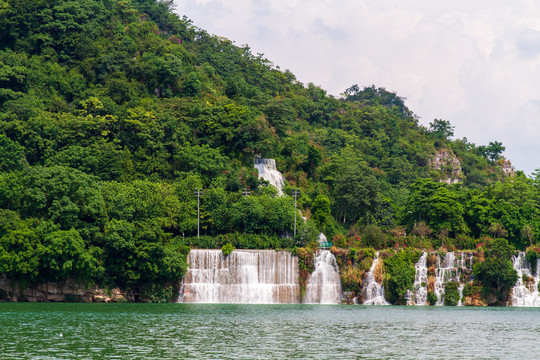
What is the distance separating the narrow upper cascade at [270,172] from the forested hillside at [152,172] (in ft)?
4.36

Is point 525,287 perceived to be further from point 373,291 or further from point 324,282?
point 324,282

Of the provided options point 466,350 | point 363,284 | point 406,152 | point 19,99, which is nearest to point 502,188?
point 363,284

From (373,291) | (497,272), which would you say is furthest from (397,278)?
(497,272)

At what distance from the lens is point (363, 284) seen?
78500 millimetres

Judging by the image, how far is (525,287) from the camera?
79.9 m

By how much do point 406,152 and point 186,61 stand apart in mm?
43509

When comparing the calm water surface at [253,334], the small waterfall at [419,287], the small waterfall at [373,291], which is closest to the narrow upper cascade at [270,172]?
the small waterfall at [373,291]

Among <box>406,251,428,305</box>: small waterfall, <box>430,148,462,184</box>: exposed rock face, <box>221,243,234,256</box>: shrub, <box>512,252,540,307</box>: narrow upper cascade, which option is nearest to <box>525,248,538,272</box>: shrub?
<box>512,252,540,307</box>: narrow upper cascade

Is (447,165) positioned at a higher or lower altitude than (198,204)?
higher

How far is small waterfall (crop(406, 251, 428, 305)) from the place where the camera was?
258 feet

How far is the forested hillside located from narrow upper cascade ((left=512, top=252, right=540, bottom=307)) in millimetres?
4029

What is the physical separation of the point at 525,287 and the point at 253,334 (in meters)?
47.5

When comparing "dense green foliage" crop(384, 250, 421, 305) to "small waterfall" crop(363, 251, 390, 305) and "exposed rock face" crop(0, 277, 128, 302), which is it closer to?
"small waterfall" crop(363, 251, 390, 305)

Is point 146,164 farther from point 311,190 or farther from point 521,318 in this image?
point 521,318
